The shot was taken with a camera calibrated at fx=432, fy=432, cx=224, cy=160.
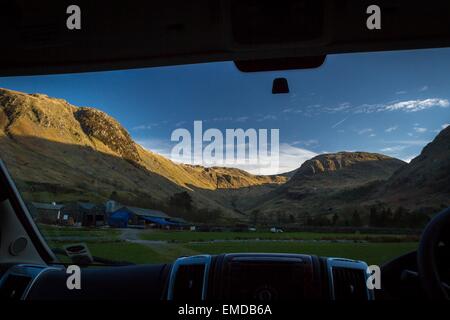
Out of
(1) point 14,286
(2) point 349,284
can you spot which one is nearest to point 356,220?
(2) point 349,284

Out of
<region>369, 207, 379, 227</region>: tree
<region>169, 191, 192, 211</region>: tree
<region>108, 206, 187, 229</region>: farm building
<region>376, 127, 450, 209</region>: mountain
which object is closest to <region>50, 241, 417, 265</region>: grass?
<region>108, 206, 187, 229</region>: farm building

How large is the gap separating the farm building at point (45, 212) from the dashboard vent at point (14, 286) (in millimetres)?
523

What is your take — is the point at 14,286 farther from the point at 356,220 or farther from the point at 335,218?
the point at 356,220

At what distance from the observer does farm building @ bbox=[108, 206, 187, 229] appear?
3617mm

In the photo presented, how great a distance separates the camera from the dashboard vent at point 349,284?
8.74 ft

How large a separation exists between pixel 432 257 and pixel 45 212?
300 centimetres

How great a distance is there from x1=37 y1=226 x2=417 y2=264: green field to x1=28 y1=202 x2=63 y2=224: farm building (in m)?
0.07

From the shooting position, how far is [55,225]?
367 centimetres

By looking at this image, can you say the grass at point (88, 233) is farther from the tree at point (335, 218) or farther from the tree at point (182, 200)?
the tree at point (335, 218)

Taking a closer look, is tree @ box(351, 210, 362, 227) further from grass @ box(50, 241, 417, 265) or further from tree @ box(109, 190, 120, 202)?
tree @ box(109, 190, 120, 202)

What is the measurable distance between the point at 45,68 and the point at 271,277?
2.73 metres
